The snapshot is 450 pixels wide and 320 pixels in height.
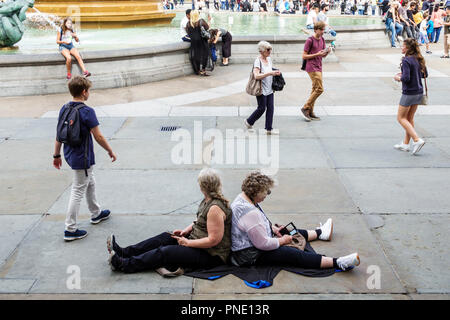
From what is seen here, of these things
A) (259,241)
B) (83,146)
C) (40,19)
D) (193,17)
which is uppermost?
(193,17)

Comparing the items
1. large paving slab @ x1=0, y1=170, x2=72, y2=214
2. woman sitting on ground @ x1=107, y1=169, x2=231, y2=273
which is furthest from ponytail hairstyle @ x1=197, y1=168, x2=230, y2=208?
large paving slab @ x1=0, y1=170, x2=72, y2=214

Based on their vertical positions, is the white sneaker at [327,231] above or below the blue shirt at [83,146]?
below

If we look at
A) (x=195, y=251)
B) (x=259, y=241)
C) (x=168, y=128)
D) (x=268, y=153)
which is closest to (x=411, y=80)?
(x=268, y=153)

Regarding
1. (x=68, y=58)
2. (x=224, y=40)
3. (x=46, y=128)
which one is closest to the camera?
(x=46, y=128)

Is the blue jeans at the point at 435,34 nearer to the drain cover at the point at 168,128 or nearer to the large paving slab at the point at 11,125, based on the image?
the drain cover at the point at 168,128

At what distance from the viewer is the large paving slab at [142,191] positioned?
6.14 meters

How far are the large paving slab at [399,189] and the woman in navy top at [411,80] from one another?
84 cm

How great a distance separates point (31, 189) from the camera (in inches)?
265

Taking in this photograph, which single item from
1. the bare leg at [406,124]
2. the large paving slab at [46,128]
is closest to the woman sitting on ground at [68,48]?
the large paving slab at [46,128]

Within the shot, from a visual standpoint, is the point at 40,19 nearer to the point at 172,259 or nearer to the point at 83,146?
the point at 83,146

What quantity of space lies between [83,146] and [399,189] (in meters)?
3.98

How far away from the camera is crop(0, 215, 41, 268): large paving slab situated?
510 cm

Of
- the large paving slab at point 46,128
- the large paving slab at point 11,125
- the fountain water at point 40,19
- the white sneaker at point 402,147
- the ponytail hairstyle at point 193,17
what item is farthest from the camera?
the fountain water at point 40,19
